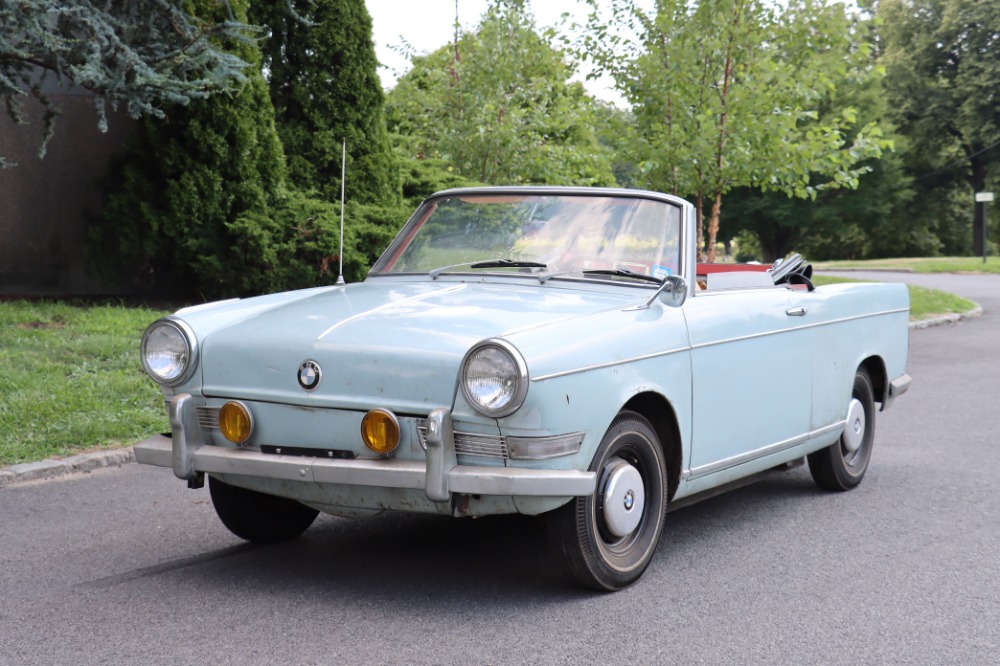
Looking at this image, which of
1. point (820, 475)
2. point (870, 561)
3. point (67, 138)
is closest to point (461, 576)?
point (870, 561)

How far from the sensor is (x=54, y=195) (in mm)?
13102

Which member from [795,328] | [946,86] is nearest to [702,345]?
[795,328]

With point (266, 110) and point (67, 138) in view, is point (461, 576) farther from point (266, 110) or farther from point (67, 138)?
point (67, 138)

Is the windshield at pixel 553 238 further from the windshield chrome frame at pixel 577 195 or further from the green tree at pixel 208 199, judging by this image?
the green tree at pixel 208 199

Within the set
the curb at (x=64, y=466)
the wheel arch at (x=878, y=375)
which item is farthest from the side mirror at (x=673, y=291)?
the curb at (x=64, y=466)

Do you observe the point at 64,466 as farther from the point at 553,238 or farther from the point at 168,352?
the point at 553,238

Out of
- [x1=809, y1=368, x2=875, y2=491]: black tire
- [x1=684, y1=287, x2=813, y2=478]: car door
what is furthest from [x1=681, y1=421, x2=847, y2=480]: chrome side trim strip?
[x1=809, y1=368, x2=875, y2=491]: black tire

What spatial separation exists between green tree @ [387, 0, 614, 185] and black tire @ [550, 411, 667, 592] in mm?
12135

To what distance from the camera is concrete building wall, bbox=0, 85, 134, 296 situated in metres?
12.8

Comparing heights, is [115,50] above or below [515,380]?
above

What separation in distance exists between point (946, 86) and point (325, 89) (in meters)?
50.6

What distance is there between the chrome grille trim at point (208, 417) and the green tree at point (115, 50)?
5702 millimetres

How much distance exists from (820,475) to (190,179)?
776cm

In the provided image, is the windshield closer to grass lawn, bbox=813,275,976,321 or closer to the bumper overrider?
the bumper overrider
